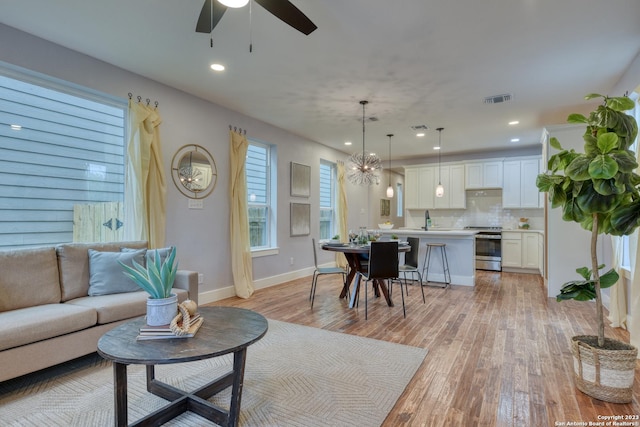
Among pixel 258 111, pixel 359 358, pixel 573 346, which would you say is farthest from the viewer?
pixel 258 111

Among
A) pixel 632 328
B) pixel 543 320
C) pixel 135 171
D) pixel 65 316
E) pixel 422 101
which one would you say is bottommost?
pixel 543 320

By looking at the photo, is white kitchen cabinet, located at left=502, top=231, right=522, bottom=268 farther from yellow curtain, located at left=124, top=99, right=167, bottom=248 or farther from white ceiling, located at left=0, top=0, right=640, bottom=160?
yellow curtain, located at left=124, top=99, right=167, bottom=248

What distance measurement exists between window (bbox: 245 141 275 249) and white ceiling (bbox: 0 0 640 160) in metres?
0.83

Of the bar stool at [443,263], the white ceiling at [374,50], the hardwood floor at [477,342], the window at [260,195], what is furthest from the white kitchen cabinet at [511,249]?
the window at [260,195]

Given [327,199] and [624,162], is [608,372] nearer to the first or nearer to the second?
[624,162]

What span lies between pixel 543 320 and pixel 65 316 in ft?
15.0

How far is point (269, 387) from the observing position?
225 centimetres

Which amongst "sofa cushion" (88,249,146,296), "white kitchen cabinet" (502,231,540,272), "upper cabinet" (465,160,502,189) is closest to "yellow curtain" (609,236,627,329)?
"white kitchen cabinet" (502,231,540,272)

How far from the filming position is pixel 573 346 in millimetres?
2271

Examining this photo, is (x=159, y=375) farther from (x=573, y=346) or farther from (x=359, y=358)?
(x=573, y=346)

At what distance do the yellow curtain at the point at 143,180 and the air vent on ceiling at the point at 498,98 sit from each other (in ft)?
13.5

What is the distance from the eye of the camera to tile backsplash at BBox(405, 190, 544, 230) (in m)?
7.40

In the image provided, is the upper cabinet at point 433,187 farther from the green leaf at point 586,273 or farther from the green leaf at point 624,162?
the green leaf at point 624,162

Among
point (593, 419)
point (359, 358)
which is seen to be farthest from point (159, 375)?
point (593, 419)
